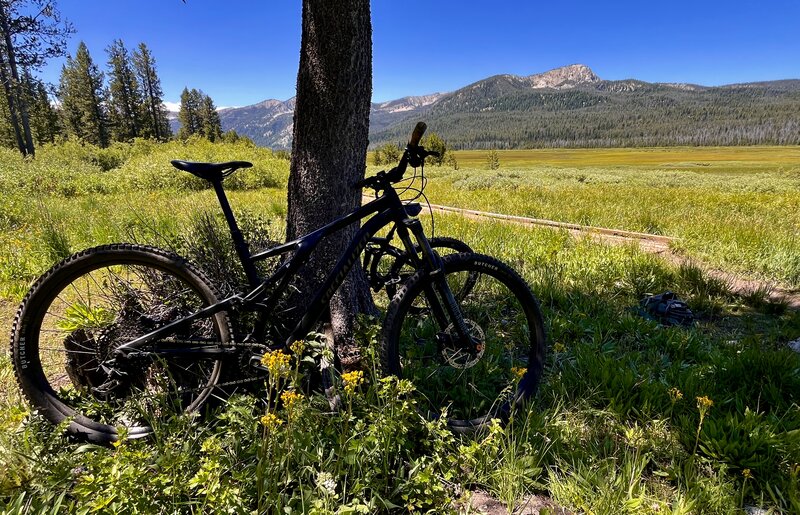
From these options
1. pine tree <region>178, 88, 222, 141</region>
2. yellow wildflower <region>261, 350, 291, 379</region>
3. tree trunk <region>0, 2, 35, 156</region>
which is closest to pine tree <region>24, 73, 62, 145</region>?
pine tree <region>178, 88, 222, 141</region>

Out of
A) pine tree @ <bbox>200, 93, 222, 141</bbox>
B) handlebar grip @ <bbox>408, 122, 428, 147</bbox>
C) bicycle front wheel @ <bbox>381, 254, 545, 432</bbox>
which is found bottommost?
bicycle front wheel @ <bbox>381, 254, 545, 432</bbox>

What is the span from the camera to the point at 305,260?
247 cm

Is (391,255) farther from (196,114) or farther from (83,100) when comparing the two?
(196,114)

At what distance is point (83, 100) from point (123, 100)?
179 inches

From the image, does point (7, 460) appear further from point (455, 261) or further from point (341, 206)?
point (455, 261)

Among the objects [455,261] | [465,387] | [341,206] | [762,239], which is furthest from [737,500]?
[762,239]

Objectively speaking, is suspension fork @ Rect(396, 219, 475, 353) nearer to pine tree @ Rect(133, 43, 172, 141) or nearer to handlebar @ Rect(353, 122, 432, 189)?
handlebar @ Rect(353, 122, 432, 189)

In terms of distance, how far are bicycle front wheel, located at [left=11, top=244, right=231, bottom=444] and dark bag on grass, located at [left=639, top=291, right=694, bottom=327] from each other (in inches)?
168

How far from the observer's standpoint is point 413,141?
2.33m

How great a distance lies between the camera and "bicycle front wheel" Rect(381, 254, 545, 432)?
7.70 ft

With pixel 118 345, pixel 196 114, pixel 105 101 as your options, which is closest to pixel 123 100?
pixel 105 101

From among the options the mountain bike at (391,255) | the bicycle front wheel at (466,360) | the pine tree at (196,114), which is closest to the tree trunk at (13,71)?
the mountain bike at (391,255)

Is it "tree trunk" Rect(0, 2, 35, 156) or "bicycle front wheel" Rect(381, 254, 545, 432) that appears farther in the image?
"tree trunk" Rect(0, 2, 35, 156)

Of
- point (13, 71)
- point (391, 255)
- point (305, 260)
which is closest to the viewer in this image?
point (305, 260)
